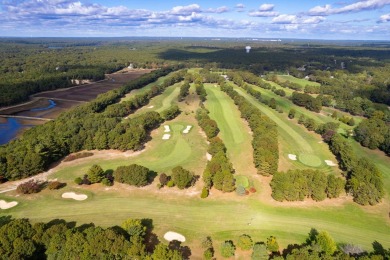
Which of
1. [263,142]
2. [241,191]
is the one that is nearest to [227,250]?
[241,191]

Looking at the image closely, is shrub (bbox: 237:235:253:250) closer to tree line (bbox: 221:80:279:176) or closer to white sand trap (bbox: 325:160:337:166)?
tree line (bbox: 221:80:279:176)

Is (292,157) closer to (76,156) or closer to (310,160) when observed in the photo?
(310,160)

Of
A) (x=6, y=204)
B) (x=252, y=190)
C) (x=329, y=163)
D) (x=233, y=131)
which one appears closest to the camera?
(x=6, y=204)

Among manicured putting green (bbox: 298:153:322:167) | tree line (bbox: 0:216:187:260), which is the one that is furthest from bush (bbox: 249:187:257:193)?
tree line (bbox: 0:216:187:260)

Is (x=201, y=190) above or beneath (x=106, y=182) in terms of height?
beneath

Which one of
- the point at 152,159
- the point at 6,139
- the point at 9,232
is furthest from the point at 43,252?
the point at 6,139

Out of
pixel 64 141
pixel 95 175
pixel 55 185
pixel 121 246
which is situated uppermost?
pixel 121 246
